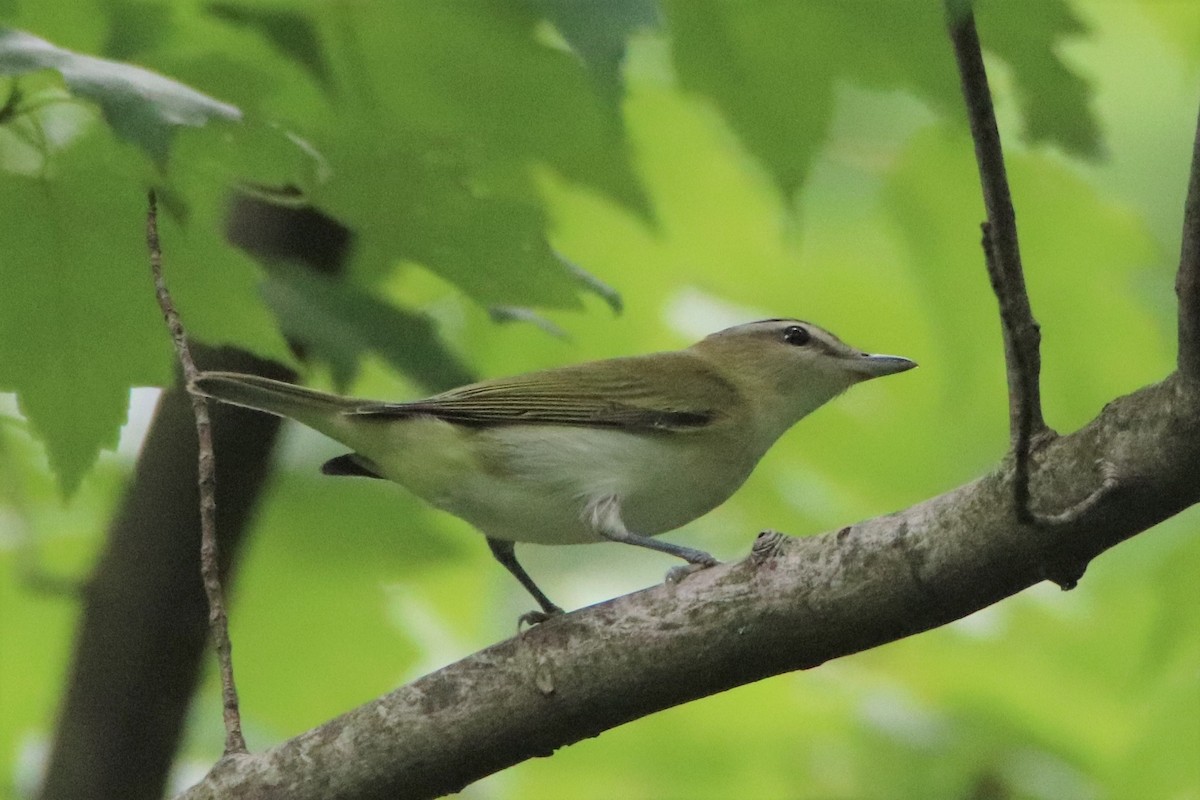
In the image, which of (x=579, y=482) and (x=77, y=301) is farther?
(x=579, y=482)

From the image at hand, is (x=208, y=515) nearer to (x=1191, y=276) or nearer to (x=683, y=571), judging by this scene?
(x=683, y=571)

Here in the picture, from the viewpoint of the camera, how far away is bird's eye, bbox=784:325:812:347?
4234 millimetres

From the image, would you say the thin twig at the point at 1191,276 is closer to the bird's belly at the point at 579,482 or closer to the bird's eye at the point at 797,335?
the bird's belly at the point at 579,482

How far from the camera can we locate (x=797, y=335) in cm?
427

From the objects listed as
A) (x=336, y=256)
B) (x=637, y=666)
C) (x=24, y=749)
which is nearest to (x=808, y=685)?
(x=336, y=256)

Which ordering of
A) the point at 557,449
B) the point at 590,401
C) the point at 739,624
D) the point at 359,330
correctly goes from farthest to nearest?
1. the point at 590,401
2. the point at 557,449
3. the point at 359,330
4. the point at 739,624

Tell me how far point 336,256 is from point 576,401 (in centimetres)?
80

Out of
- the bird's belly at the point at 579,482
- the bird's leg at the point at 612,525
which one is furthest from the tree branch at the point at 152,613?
the bird's leg at the point at 612,525

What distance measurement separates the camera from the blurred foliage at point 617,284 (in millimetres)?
2449

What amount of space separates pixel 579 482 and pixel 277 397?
797 mm

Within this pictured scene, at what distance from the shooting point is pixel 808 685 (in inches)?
171

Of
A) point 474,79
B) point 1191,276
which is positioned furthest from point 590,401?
point 1191,276

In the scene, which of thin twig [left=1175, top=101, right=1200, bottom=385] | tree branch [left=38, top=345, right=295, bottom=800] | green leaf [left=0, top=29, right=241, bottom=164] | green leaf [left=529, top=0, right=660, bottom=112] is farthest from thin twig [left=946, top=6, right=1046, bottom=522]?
tree branch [left=38, top=345, right=295, bottom=800]

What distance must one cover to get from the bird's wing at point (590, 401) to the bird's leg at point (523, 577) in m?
0.32
